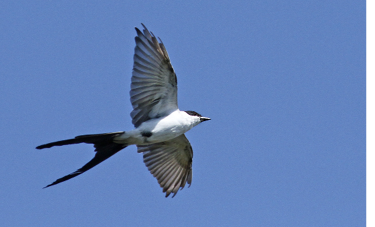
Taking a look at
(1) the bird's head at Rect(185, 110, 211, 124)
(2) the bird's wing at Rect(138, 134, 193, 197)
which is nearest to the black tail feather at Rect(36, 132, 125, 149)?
(1) the bird's head at Rect(185, 110, 211, 124)

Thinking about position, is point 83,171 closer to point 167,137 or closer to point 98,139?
point 98,139

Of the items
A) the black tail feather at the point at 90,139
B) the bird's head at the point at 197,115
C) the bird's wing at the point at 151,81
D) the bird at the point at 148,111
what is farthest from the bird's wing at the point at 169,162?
the black tail feather at the point at 90,139

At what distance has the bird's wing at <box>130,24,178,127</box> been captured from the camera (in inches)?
355

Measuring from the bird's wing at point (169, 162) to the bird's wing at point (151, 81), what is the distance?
1580mm

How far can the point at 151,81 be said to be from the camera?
9.23m

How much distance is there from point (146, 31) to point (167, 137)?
179 centimetres

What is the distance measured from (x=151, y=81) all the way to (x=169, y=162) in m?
2.44

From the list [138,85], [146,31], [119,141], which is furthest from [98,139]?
[146,31]

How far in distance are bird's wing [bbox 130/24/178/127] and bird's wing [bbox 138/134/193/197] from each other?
1580 mm

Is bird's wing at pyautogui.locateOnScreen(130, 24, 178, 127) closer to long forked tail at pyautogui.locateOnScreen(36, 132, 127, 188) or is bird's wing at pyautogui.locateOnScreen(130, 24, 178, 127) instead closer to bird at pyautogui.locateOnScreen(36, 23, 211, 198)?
bird at pyautogui.locateOnScreen(36, 23, 211, 198)

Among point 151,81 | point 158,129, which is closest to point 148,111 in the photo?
point 158,129

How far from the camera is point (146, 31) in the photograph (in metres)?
9.00

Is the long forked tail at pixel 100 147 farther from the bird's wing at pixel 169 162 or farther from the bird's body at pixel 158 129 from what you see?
the bird's wing at pixel 169 162

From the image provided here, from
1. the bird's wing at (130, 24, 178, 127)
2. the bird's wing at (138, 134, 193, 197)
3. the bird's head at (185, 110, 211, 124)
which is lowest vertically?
the bird's wing at (138, 134, 193, 197)
